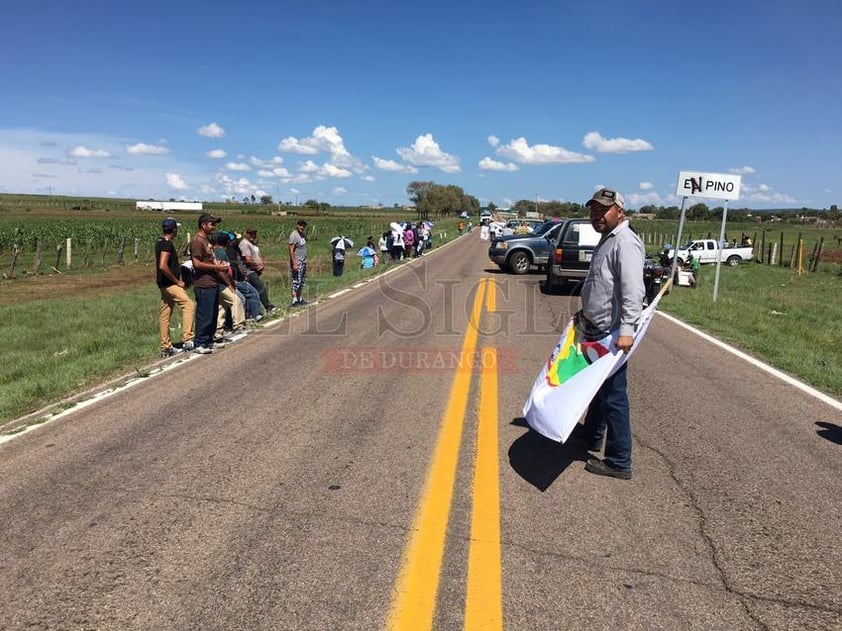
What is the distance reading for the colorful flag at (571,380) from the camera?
393 cm

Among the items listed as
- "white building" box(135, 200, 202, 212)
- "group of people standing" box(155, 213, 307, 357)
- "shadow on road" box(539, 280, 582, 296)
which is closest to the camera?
"group of people standing" box(155, 213, 307, 357)

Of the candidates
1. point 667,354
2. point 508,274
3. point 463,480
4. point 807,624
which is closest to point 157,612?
point 463,480

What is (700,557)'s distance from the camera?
299 centimetres

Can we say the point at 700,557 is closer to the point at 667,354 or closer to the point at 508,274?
the point at 667,354

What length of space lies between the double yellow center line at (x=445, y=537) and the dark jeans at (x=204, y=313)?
427 centimetres

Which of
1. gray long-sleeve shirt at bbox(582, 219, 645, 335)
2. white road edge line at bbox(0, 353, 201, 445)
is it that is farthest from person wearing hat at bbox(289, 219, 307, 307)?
gray long-sleeve shirt at bbox(582, 219, 645, 335)

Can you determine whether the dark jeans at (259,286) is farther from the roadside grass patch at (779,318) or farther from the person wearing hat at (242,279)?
the roadside grass patch at (779,318)

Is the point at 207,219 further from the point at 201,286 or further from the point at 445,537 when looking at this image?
the point at 445,537

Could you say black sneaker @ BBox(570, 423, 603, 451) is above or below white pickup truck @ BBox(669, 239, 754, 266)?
below

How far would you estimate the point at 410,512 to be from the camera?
3416 millimetres

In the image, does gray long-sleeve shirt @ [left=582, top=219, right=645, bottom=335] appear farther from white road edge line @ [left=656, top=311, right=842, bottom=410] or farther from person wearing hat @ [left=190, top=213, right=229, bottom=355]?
person wearing hat @ [left=190, top=213, right=229, bottom=355]

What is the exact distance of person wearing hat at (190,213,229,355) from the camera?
7758mm

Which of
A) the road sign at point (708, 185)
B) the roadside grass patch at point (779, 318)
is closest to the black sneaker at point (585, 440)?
the roadside grass patch at point (779, 318)

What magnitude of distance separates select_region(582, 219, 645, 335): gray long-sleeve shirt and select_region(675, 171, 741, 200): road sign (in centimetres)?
1137
